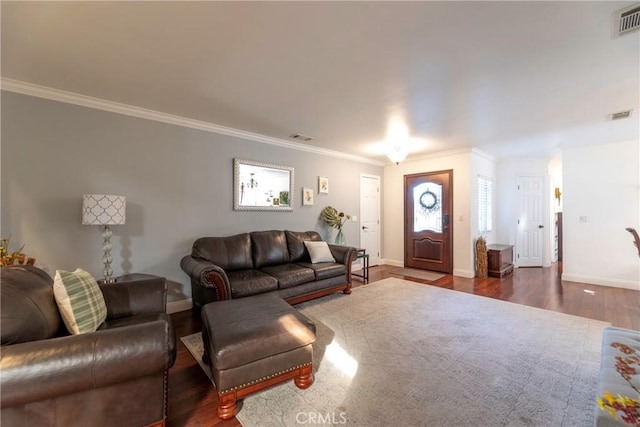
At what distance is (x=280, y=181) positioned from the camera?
14.6 feet

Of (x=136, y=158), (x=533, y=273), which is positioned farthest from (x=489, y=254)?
(x=136, y=158)

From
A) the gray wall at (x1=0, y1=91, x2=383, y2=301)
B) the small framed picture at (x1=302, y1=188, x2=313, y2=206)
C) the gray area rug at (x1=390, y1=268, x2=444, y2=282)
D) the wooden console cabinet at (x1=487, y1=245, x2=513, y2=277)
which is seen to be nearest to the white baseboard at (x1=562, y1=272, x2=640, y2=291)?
the wooden console cabinet at (x1=487, y1=245, x2=513, y2=277)

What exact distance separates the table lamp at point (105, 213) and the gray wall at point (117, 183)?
306 millimetres

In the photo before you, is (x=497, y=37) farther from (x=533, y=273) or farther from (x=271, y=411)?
(x=533, y=273)

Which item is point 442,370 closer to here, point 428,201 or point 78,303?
point 78,303

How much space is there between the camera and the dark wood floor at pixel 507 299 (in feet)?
5.57

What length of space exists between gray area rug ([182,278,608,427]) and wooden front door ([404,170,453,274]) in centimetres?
210

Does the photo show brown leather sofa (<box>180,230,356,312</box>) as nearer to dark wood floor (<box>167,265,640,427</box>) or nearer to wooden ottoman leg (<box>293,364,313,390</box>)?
dark wood floor (<box>167,265,640,427</box>)

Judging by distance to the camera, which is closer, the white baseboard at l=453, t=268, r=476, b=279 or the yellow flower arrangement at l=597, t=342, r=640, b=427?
the yellow flower arrangement at l=597, t=342, r=640, b=427

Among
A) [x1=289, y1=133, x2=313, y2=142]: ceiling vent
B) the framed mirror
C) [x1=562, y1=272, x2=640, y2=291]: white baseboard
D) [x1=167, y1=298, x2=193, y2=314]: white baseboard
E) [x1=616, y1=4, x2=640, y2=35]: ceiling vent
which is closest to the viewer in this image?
[x1=616, y1=4, x2=640, y2=35]: ceiling vent

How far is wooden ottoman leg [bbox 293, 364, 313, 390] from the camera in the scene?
6.09 ft

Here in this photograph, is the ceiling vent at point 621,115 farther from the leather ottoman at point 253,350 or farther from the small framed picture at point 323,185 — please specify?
the leather ottoman at point 253,350

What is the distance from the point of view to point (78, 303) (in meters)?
1.57

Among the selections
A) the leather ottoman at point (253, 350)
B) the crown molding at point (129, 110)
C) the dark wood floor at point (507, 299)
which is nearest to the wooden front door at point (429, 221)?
the dark wood floor at point (507, 299)
